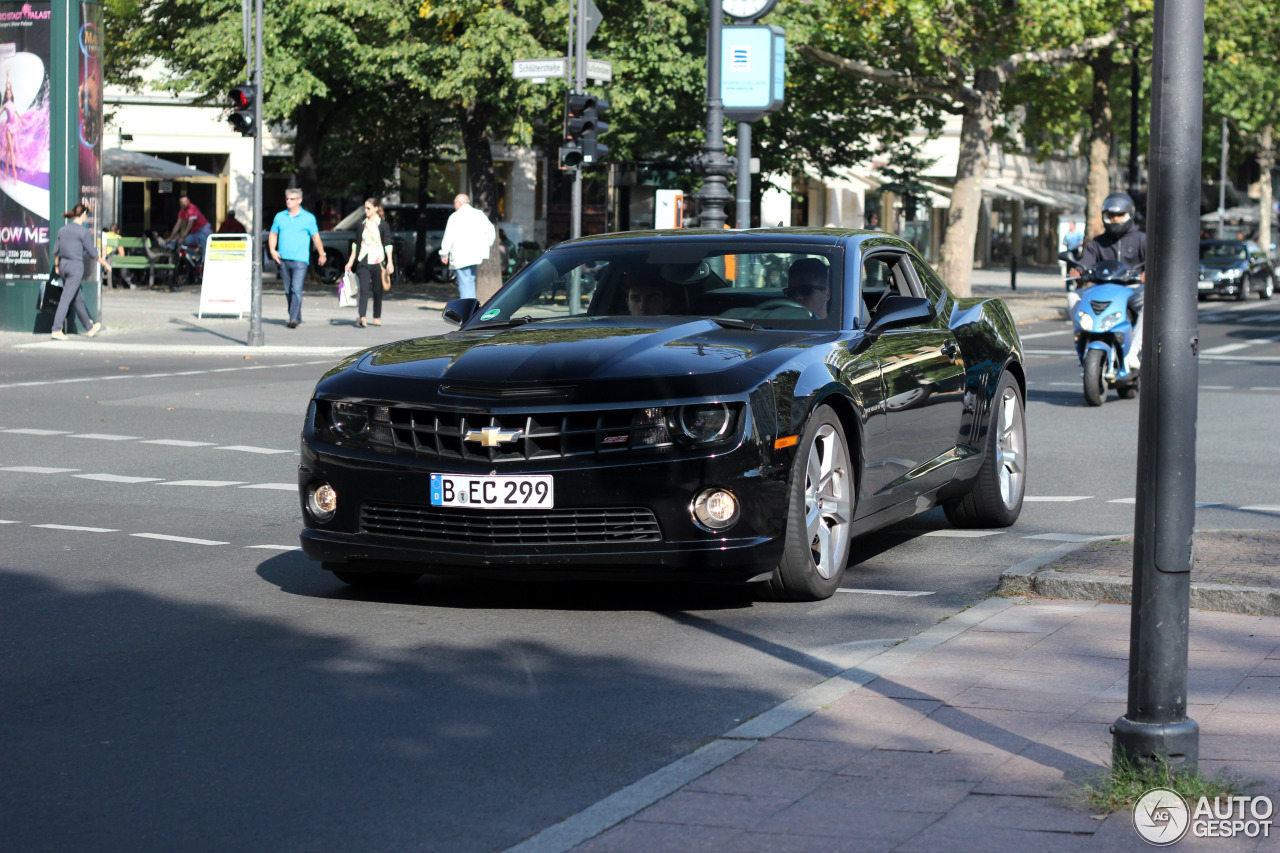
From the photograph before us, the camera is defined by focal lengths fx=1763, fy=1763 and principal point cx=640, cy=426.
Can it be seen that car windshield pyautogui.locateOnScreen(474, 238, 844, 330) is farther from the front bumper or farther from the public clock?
the public clock

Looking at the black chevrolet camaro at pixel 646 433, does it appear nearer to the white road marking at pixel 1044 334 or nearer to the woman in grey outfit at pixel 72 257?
the woman in grey outfit at pixel 72 257

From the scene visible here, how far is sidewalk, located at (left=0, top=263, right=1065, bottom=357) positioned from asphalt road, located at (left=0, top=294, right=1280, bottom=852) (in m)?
11.4

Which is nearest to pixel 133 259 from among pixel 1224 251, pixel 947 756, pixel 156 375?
pixel 156 375

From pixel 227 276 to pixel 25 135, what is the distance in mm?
4386

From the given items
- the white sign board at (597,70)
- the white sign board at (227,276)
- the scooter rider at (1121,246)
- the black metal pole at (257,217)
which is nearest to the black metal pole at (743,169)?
the white sign board at (597,70)

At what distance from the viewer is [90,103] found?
77.6 ft

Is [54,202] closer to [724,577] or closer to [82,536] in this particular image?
[82,536]

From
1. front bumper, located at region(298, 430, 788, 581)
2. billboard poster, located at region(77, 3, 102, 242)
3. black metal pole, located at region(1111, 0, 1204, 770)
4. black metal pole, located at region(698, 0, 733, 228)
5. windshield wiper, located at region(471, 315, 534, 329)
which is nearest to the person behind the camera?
black metal pole, located at region(1111, 0, 1204, 770)

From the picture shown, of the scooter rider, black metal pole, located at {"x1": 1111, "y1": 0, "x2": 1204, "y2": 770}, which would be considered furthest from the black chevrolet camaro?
the scooter rider

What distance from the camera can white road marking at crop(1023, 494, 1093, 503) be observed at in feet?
32.4

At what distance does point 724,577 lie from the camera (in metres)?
6.28

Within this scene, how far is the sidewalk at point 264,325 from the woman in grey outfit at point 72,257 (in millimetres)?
426

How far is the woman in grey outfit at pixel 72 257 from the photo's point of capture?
22.2 metres

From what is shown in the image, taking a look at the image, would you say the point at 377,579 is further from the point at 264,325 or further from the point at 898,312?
the point at 264,325
